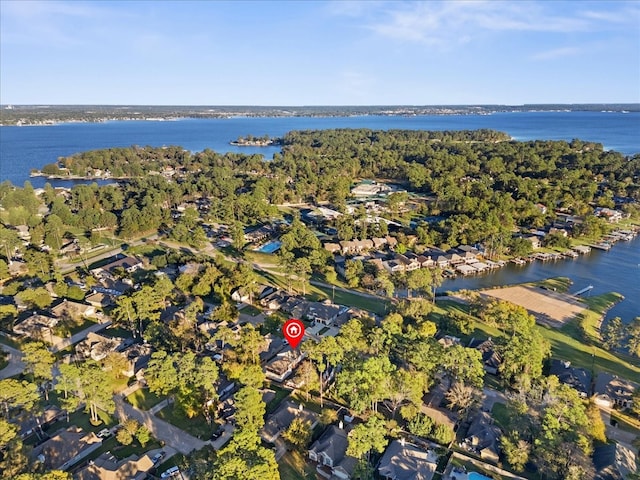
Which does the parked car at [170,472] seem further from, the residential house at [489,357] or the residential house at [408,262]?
the residential house at [408,262]

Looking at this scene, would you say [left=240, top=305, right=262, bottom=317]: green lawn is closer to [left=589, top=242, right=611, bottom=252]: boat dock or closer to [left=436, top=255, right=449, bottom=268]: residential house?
[left=436, top=255, right=449, bottom=268]: residential house

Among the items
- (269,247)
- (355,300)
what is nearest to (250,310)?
(355,300)

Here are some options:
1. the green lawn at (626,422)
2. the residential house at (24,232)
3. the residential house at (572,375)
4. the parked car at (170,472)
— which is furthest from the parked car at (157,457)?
the residential house at (24,232)

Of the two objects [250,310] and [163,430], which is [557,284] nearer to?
[250,310]

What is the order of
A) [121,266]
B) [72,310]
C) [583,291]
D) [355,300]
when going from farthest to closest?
[121,266] < [583,291] < [355,300] < [72,310]

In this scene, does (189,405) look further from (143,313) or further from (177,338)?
(143,313)

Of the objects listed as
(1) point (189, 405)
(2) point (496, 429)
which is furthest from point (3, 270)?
(2) point (496, 429)
